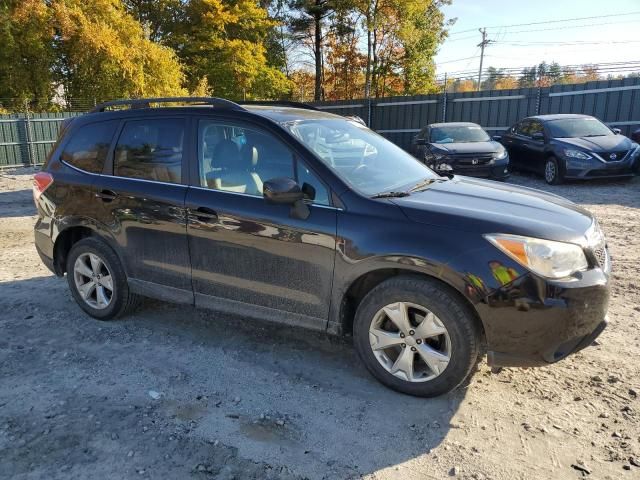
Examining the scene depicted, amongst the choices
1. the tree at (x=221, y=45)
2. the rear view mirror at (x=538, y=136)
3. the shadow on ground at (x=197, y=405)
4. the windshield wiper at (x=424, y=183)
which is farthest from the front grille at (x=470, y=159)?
the tree at (x=221, y=45)

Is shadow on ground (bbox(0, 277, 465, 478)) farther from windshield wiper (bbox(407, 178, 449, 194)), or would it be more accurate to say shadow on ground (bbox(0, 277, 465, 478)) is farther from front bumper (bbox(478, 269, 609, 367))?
windshield wiper (bbox(407, 178, 449, 194))

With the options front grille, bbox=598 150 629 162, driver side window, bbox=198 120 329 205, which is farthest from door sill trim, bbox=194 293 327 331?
front grille, bbox=598 150 629 162

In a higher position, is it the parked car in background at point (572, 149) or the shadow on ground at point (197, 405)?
the parked car in background at point (572, 149)

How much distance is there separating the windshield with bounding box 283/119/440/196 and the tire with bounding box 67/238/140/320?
6.42 ft

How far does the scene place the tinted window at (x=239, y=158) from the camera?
358cm

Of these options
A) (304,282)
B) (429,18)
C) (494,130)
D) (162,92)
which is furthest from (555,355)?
(429,18)

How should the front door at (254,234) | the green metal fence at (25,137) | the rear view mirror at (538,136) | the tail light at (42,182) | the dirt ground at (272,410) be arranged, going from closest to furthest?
the dirt ground at (272,410) → the front door at (254,234) → the tail light at (42,182) → the rear view mirror at (538,136) → the green metal fence at (25,137)

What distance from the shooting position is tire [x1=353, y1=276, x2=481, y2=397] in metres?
2.99

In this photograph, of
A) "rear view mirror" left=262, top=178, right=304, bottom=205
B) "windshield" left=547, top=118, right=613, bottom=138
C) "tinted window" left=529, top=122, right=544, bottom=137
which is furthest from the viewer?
"tinted window" left=529, top=122, right=544, bottom=137

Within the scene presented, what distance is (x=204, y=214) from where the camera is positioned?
3725 millimetres

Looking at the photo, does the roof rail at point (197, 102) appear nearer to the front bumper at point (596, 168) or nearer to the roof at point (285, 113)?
the roof at point (285, 113)

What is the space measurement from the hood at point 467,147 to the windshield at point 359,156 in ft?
25.4

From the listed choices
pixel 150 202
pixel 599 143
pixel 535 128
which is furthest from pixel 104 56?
pixel 150 202

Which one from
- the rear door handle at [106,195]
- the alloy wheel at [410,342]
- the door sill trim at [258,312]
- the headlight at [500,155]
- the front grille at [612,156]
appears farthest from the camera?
the headlight at [500,155]
